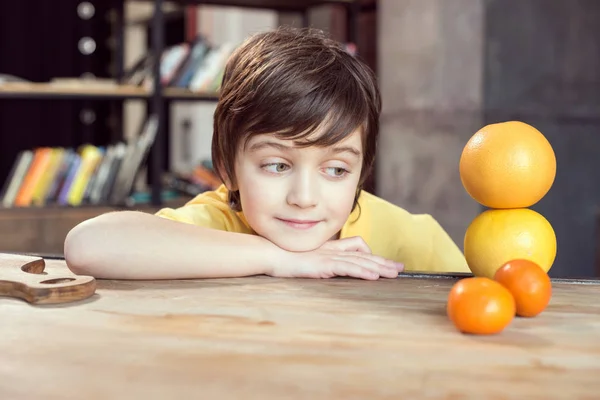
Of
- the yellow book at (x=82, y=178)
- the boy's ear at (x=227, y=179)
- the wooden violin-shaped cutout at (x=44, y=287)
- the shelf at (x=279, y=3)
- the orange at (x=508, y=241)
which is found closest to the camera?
the wooden violin-shaped cutout at (x=44, y=287)

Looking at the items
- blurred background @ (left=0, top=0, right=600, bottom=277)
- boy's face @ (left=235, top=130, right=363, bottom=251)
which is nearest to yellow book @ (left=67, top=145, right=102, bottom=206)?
blurred background @ (left=0, top=0, right=600, bottom=277)

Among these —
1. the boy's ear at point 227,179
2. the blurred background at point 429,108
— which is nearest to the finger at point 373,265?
the boy's ear at point 227,179

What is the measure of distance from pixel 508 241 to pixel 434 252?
524 millimetres

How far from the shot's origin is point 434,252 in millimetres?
1466

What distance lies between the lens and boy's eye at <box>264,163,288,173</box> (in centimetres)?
112

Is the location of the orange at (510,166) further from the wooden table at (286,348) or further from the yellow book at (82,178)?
the yellow book at (82,178)

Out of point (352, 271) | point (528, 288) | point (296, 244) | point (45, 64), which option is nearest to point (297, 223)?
point (296, 244)

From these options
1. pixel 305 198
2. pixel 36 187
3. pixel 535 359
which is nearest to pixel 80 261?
pixel 305 198

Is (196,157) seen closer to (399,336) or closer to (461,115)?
(461,115)

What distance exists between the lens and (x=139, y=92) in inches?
140

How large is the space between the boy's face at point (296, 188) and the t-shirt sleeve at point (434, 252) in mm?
365

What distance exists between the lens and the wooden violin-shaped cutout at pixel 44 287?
817mm

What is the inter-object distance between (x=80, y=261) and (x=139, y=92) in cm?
266

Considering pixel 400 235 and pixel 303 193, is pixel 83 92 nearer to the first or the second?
pixel 400 235
